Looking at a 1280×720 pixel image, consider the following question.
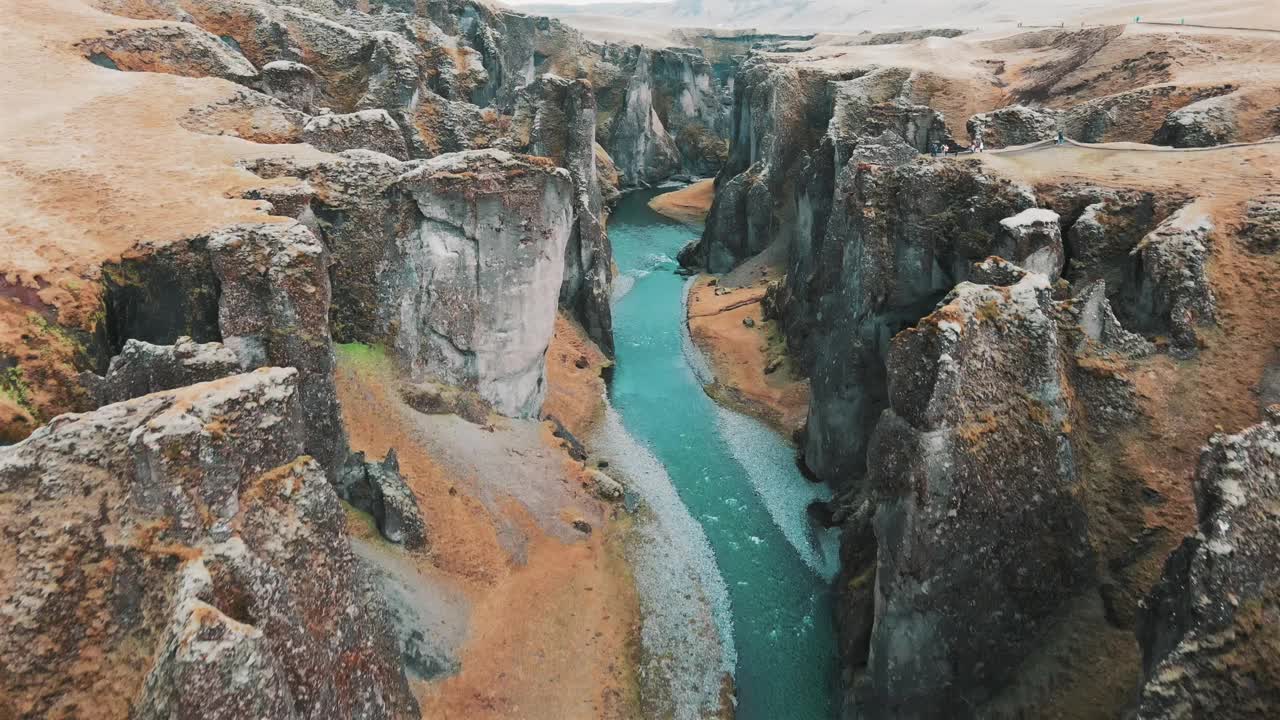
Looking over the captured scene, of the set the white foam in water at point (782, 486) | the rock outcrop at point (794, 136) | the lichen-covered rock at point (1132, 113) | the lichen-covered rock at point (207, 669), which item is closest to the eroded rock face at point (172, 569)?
the lichen-covered rock at point (207, 669)

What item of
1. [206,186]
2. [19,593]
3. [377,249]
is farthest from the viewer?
[377,249]

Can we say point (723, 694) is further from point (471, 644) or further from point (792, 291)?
point (792, 291)

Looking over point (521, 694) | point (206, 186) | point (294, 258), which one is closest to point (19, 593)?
point (294, 258)

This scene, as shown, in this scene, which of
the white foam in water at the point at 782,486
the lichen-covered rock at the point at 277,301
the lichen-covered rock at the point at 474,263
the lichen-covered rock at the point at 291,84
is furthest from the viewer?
the lichen-covered rock at the point at 291,84

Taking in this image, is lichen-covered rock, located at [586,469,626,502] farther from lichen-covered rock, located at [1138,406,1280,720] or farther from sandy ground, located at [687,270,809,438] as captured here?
lichen-covered rock, located at [1138,406,1280,720]

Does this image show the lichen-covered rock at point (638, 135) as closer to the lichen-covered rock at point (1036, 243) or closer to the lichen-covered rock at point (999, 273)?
the lichen-covered rock at point (1036, 243)

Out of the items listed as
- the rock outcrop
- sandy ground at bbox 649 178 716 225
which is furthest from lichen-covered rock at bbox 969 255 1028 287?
sandy ground at bbox 649 178 716 225
